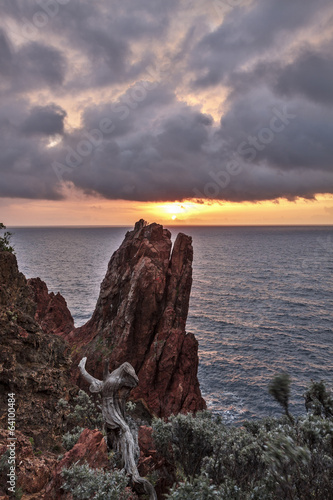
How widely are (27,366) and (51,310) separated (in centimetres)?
4272

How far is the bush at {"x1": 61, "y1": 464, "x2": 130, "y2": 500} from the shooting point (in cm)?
889

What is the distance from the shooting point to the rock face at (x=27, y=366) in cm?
1348

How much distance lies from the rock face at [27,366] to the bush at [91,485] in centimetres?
449

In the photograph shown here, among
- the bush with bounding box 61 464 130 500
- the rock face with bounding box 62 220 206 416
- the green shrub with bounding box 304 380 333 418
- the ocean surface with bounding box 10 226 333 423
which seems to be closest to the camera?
the bush with bounding box 61 464 130 500

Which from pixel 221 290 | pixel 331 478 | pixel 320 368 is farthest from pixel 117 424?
pixel 221 290

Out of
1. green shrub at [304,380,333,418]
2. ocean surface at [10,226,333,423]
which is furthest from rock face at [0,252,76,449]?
ocean surface at [10,226,333,423]

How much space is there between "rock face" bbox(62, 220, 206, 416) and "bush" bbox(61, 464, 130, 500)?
1030 inches

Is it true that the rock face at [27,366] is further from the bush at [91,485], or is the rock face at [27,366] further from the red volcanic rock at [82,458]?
the bush at [91,485]

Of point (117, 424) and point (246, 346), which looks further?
point (246, 346)

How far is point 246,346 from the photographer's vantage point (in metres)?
59.8

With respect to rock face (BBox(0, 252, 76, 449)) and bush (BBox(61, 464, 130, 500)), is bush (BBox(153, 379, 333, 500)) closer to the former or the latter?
bush (BBox(61, 464, 130, 500))

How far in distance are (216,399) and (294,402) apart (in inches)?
433

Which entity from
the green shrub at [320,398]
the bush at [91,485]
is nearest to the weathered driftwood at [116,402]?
the bush at [91,485]

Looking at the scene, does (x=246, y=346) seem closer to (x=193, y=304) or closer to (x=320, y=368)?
(x=320, y=368)
